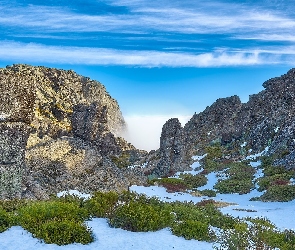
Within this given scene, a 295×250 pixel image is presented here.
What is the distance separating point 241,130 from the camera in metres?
83.4

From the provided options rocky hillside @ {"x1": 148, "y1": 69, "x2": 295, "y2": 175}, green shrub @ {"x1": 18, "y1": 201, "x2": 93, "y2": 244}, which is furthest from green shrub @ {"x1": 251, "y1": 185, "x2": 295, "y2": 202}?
green shrub @ {"x1": 18, "y1": 201, "x2": 93, "y2": 244}

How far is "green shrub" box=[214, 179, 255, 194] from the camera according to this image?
3771 cm

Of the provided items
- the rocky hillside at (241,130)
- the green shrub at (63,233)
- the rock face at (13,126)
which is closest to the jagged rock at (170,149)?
the rocky hillside at (241,130)

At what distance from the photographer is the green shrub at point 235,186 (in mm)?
37709

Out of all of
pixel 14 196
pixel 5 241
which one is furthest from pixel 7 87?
pixel 5 241

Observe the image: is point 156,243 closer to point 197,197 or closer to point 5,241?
point 5,241

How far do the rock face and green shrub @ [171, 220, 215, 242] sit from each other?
10.6 metres

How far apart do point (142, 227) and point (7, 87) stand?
50.2ft

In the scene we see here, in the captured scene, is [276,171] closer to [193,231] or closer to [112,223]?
[193,231]

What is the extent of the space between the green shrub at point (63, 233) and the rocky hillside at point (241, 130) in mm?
32792

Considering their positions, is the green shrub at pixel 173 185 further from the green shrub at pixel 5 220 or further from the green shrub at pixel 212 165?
the green shrub at pixel 5 220

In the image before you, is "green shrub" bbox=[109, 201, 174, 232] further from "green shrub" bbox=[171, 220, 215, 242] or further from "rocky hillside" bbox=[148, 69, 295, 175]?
"rocky hillside" bbox=[148, 69, 295, 175]

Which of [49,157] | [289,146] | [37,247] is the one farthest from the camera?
[289,146]

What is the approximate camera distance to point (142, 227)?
46.7 feet
